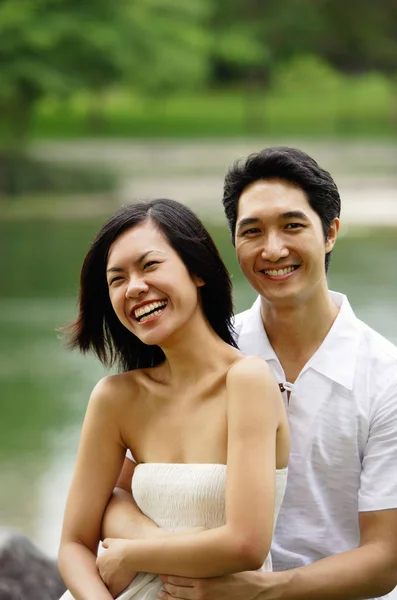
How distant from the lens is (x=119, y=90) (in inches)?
1177

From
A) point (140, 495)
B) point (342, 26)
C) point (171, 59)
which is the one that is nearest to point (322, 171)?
point (140, 495)

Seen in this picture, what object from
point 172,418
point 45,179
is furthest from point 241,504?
point 45,179

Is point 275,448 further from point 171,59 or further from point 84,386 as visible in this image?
point 171,59

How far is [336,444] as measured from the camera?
1893 mm

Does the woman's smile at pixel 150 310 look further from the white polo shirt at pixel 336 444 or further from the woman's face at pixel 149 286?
the white polo shirt at pixel 336 444

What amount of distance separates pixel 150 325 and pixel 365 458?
0.42 meters

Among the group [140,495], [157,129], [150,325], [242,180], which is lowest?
[140,495]

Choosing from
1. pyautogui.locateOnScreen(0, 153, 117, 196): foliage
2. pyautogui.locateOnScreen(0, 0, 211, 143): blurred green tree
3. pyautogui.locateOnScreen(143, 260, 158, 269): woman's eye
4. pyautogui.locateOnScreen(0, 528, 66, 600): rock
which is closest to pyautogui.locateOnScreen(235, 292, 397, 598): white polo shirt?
pyautogui.locateOnScreen(143, 260, 158, 269): woman's eye

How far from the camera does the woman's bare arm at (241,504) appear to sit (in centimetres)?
164

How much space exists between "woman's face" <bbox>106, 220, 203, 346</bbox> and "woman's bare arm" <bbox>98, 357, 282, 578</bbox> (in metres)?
0.12

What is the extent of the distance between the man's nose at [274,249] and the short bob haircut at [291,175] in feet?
0.30

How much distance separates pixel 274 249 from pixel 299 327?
0.55 ft


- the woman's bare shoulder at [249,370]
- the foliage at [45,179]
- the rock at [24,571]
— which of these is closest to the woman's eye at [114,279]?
the woman's bare shoulder at [249,370]

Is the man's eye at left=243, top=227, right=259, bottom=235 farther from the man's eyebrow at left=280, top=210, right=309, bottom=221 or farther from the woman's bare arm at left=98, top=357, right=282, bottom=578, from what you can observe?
the woman's bare arm at left=98, top=357, right=282, bottom=578
